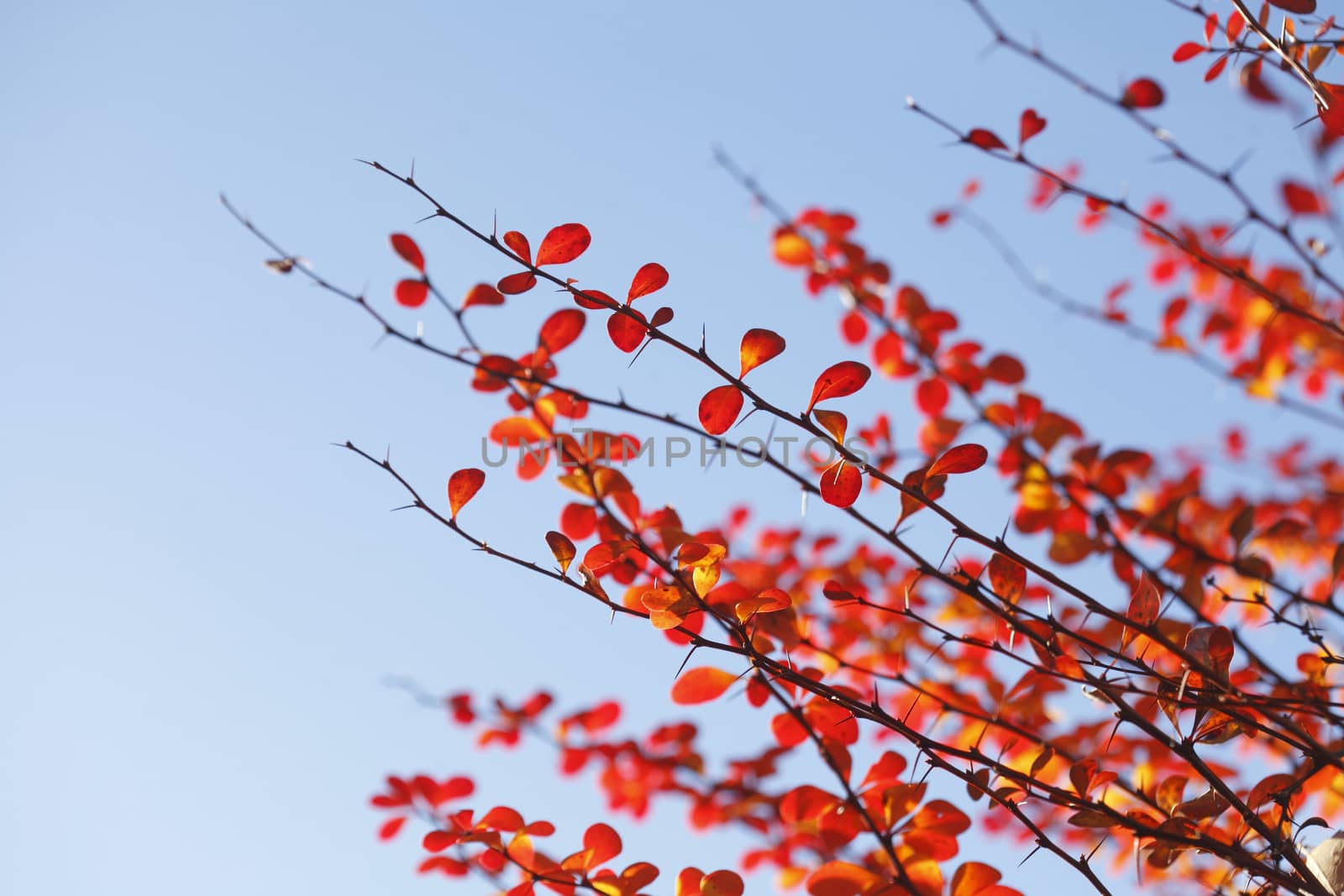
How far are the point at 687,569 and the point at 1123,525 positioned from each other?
145 cm

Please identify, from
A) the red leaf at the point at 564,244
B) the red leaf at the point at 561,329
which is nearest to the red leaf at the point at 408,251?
the red leaf at the point at 561,329

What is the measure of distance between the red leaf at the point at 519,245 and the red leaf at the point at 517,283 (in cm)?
2

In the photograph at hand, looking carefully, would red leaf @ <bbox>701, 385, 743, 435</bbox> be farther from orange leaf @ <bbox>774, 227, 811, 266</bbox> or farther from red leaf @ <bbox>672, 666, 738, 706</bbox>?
orange leaf @ <bbox>774, 227, 811, 266</bbox>

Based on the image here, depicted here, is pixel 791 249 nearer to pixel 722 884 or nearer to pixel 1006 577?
pixel 1006 577

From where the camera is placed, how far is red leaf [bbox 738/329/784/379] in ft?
4.54

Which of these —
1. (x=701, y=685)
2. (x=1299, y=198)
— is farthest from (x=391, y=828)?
(x=1299, y=198)

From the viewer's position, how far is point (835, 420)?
132 centimetres

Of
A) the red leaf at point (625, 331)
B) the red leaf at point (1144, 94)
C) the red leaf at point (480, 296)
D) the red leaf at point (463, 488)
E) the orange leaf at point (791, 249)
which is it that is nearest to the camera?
the red leaf at point (625, 331)

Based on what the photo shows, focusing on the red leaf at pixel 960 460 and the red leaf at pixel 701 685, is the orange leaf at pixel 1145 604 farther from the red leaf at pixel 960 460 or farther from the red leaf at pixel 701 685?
the red leaf at pixel 701 685

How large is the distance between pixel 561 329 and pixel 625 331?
0.37 m

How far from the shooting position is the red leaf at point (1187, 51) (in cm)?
185

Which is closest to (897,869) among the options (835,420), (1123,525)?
(835,420)

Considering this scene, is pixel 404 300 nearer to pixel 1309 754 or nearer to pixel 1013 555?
pixel 1013 555

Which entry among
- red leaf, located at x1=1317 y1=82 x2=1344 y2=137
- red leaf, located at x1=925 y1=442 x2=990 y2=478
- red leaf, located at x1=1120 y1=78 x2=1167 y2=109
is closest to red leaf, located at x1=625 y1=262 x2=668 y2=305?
red leaf, located at x1=925 y1=442 x2=990 y2=478
